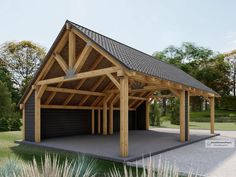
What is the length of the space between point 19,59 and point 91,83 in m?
22.2

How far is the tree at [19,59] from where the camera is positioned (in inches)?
→ 1152

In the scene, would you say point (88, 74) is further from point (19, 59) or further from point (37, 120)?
point (19, 59)

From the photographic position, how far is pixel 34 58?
30.5 m

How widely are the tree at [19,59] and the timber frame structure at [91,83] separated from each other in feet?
64.0

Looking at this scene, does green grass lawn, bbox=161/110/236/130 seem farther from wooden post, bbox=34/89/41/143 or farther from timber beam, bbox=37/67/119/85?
timber beam, bbox=37/67/119/85

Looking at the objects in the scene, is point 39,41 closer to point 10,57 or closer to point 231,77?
point 10,57

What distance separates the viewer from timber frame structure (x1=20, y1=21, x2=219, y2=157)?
6781 millimetres

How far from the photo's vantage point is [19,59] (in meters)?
29.7

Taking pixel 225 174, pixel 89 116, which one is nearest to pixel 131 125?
pixel 89 116

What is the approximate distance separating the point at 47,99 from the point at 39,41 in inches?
937

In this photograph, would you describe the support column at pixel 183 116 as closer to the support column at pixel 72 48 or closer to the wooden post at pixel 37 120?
the support column at pixel 72 48
